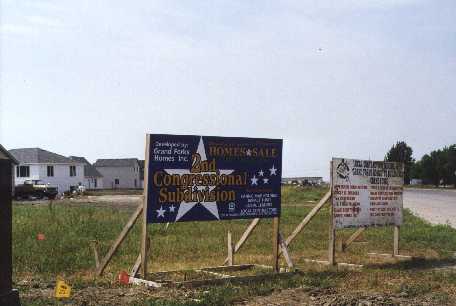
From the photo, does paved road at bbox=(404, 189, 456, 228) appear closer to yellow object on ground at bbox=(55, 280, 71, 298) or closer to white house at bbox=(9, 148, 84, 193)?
yellow object on ground at bbox=(55, 280, 71, 298)

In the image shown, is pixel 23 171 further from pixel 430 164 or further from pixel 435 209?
pixel 430 164

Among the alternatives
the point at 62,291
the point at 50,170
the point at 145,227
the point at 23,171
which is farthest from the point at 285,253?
the point at 50,170

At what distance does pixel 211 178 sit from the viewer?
11.7 meters

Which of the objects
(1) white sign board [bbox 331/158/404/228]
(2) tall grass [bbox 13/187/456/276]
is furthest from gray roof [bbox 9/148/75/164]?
(1) white sign board [bbox 331/158/404/228]

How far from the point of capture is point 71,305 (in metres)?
8.52

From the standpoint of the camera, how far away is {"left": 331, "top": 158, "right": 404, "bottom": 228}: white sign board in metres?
13.9

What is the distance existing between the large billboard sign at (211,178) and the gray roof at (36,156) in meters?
67.7

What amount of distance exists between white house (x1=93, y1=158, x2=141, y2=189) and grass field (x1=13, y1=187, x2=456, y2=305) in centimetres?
9168

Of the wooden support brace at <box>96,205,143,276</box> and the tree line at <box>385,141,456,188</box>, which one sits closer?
the wooden support brace at <box>96,205,143,276</box>

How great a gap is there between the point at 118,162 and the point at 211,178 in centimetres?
10498

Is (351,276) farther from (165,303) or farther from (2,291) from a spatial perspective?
(2,291)

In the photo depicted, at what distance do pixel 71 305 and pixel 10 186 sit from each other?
280cm

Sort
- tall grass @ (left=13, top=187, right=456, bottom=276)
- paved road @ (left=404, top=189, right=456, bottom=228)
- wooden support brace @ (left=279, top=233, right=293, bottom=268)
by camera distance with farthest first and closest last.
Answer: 1. paved road @ (left=404, top=189, right=456, bottom=228)
2. tall grass @ (left=13, top=187, right=456, bottom=276)
3. wooden support brace @ (left=279, top=233, right=293, bottom=268)

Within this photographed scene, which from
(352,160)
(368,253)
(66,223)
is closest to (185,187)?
(352,160)
